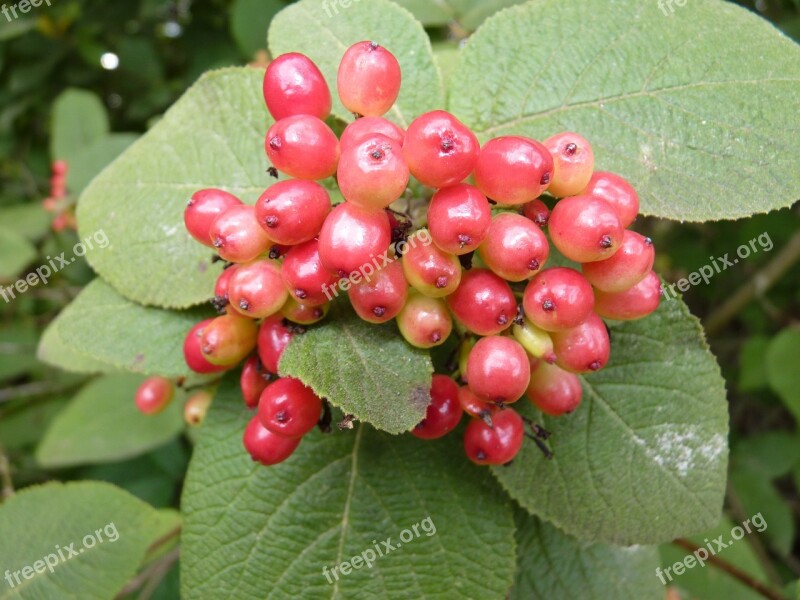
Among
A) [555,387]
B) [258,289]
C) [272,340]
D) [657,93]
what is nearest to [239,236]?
[258,289]

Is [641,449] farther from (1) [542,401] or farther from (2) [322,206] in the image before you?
(2) [322,206]

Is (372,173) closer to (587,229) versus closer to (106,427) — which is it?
(587,229)

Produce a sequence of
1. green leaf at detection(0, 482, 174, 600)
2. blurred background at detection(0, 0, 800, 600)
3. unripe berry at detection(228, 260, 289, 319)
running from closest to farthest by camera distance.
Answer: unripe berry at detection(228, 260, 289, 319) → green leaf at detection(0, 482, 174, 600) → blurred background at detection(0, 0, 800, 600)

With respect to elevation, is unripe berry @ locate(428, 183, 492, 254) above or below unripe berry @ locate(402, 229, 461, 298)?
above

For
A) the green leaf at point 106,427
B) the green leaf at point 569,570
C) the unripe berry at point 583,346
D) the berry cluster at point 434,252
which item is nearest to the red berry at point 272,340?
the berry cluster at point 434,252

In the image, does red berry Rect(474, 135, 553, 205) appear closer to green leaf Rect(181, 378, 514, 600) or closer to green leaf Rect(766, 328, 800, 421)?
green leaf Rect(181, 378, 514, 600)

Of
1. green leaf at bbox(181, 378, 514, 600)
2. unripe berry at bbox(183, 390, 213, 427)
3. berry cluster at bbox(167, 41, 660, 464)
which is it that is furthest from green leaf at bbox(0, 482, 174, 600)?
berry cluster at bbox(167, 41, 660, 464)
